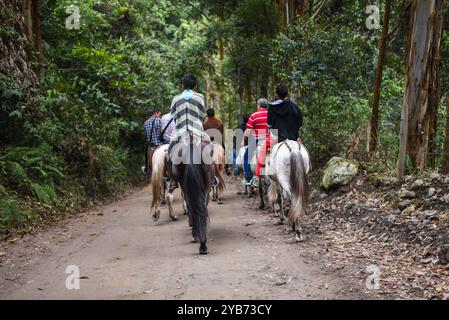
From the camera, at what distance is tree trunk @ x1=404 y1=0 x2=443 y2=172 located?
10.6 meters

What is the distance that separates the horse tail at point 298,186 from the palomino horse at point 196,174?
1491 mm

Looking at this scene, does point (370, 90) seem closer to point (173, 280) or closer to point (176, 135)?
point (176, 135)

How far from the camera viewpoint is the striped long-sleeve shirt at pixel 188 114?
8625 mm

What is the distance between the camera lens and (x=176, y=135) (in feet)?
28.6

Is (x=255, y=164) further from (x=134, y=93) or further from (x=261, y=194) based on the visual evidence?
(x=134, y=93)

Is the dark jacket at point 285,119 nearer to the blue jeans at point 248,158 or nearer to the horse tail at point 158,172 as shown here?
the horse tail at point 158,172

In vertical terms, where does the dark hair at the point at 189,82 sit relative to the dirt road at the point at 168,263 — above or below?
above

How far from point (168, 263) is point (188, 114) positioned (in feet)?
8.14

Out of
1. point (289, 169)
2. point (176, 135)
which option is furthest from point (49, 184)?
point (289, 169)

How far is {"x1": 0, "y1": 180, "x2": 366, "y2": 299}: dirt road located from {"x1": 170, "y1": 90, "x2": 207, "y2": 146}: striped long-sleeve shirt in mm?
1953

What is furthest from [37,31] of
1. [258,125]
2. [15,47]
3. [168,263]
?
[168,263]

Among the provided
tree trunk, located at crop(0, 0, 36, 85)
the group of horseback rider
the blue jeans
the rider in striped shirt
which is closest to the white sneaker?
the blue jeans

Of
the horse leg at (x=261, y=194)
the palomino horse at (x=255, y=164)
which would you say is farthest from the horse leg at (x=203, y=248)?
the horse leg at (x=261, y=194)
